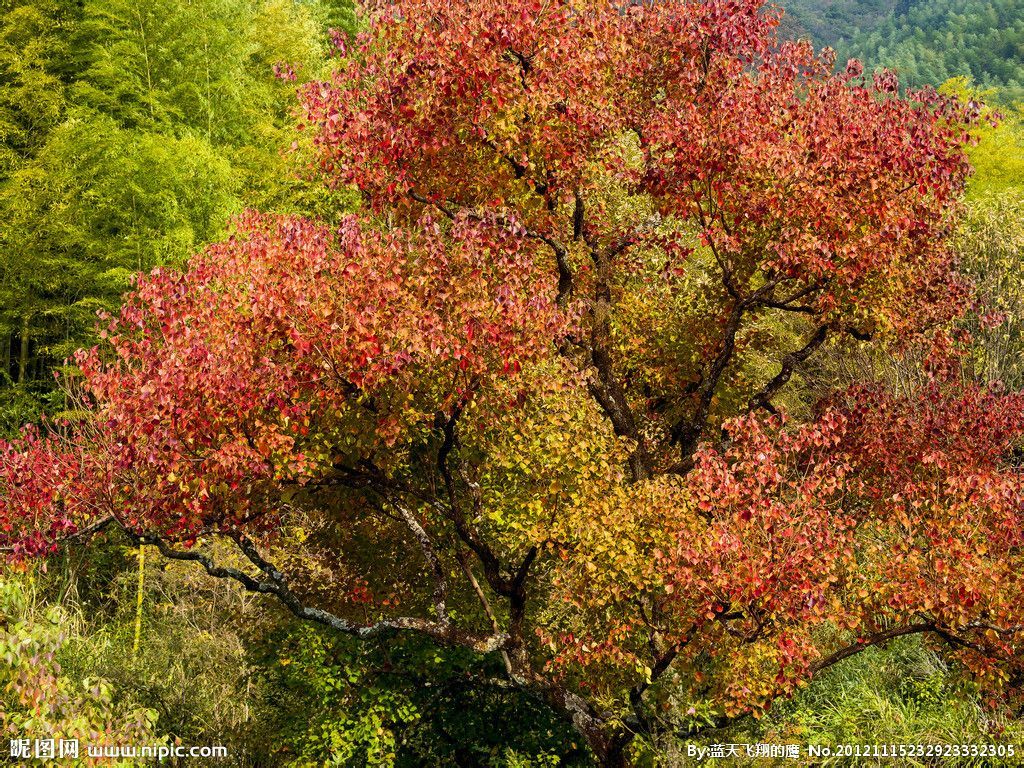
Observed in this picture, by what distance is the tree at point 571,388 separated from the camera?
310 inches

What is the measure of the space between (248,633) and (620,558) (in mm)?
6787

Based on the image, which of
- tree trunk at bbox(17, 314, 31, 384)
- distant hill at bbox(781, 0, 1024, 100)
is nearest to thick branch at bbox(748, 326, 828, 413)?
tree trunk at bbox(17, 314, 31, 384)

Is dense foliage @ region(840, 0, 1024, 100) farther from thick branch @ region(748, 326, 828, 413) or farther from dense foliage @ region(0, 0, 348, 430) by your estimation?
thick branch @ region(748, 326, 828, 413)

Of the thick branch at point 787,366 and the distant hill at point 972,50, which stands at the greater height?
the thick branch at point 787,366

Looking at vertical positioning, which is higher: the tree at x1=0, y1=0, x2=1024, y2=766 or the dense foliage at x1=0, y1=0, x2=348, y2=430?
the tree at x1=0, y1=0, x2=1024, y2=766

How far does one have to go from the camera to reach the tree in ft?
25.9

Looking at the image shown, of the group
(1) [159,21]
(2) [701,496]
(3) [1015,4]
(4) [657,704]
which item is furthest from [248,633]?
(3) [1015,4]

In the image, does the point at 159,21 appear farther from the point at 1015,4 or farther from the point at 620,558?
the point at 1015,4

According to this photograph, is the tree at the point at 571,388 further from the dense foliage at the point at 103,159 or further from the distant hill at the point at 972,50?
the distant hill at the point at 972,50

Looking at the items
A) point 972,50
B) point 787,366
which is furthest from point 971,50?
point 787,366

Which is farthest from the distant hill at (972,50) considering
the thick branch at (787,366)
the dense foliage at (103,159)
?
the thick branch at (787,366)

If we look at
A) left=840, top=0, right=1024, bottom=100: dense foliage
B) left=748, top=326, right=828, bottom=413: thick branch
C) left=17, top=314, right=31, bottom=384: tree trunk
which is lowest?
left=840, top=0, right=1024, bottom=100: dense foliage

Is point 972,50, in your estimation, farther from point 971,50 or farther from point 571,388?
point 571,388

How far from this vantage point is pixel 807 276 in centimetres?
1035
